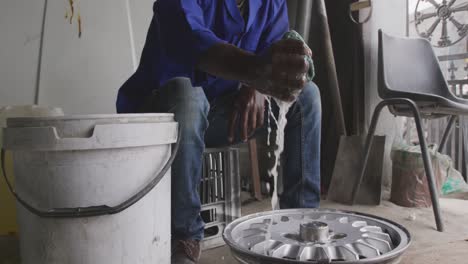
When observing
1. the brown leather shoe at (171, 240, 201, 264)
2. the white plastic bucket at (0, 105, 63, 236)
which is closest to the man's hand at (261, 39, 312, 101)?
the brown leather shoe at (171, 240, 201, 264)

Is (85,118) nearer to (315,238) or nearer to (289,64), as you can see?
(289,64)

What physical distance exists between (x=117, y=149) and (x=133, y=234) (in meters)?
0.20

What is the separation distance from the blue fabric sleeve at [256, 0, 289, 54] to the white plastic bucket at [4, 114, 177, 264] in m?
0.64

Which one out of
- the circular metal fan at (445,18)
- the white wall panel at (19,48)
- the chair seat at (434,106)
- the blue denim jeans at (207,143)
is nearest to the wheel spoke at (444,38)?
the circular metal fan at (445,18)

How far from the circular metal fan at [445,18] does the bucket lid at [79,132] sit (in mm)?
2443

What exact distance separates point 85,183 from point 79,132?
0.11m

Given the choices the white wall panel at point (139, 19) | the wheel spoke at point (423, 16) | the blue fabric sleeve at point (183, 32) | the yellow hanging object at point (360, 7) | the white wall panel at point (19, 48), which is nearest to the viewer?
the blue fabric sleeve at point (183, 32)

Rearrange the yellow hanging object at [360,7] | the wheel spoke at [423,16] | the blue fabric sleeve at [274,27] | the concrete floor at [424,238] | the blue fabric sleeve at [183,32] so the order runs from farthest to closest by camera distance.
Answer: the wheel spoke at [423,16] → the yellow hanging object at [360,7] → the blue fabric sleeve at [274,27] → the concrete floor at [424,238] → the blue fabric sleeve at [183,32]

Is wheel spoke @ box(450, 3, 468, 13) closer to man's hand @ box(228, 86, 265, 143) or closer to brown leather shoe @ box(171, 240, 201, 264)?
man's hand @ box(228, 86, 265, 143)

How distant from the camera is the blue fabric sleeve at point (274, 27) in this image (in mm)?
1295

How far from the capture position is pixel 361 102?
220 cm

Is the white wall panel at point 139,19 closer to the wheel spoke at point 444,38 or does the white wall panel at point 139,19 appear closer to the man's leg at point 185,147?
the man's leg at point 185,147

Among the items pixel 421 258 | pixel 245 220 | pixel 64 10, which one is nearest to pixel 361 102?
pixel 421 258

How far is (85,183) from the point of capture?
28.6 inches
